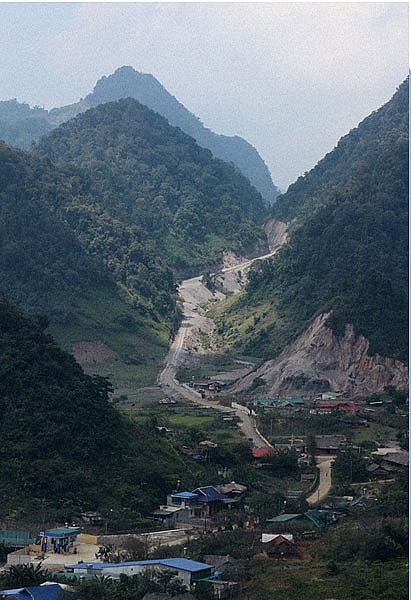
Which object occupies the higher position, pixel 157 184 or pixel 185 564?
pixel 157 184

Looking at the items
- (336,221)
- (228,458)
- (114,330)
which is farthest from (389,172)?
(228,458)

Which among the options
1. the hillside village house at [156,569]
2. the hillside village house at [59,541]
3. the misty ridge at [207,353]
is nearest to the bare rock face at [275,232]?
the misty ridge at [207,353]

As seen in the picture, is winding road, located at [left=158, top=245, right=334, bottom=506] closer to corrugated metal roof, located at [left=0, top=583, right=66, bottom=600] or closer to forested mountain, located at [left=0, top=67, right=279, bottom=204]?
corrugated metal roof, located at [left=0, top=583, right=66, bottom=600]

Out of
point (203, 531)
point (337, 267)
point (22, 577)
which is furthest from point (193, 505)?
point (337, 267)

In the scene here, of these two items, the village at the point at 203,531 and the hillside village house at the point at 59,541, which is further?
the hillside village house at the point at 59,541

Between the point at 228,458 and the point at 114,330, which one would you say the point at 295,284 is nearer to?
the point at 114,330

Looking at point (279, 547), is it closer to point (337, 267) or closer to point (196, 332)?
point (337, 267)

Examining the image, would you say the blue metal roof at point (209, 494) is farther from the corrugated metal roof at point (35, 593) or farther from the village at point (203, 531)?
the corrugated metal roof at point (35, 593)
